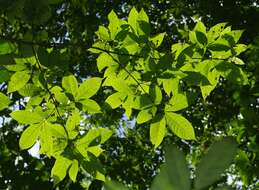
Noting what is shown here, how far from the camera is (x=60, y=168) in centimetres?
243

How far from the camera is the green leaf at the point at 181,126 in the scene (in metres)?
2.18

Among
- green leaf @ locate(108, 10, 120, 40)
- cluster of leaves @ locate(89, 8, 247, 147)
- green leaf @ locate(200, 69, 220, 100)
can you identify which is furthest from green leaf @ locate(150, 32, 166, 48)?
green leaf @ locate(200, 69, 220, 100)

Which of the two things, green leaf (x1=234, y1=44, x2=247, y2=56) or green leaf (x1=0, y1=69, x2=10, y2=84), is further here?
green leaf (x1=234, y1=44, x2=247, y2=56)

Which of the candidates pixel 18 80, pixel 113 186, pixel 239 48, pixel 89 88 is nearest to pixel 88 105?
pixel 89 88

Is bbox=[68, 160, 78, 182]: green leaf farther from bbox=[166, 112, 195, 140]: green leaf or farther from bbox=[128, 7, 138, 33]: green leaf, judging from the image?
bbox=[128, 7, 138, 33]: green leaf

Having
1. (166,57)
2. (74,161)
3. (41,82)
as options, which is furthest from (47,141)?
(166,57)

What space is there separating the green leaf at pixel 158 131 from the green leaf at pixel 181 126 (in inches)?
1.6

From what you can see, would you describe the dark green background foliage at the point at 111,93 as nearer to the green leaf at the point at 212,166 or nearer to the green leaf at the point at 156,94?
the green leaf at the point at 156,94

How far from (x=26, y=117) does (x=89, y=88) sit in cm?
40

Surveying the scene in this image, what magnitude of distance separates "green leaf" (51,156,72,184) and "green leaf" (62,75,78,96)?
1.36 ft

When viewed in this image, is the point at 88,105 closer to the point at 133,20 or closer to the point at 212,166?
the point at 133,20

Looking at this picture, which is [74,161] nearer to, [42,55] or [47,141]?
[47,141]

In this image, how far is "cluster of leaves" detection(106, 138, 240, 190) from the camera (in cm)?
31

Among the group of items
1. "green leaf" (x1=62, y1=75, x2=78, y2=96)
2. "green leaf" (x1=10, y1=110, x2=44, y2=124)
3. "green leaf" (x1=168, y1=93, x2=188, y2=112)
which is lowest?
"green leaf" (x1=168, y1=93, x2=188, y2=112)
